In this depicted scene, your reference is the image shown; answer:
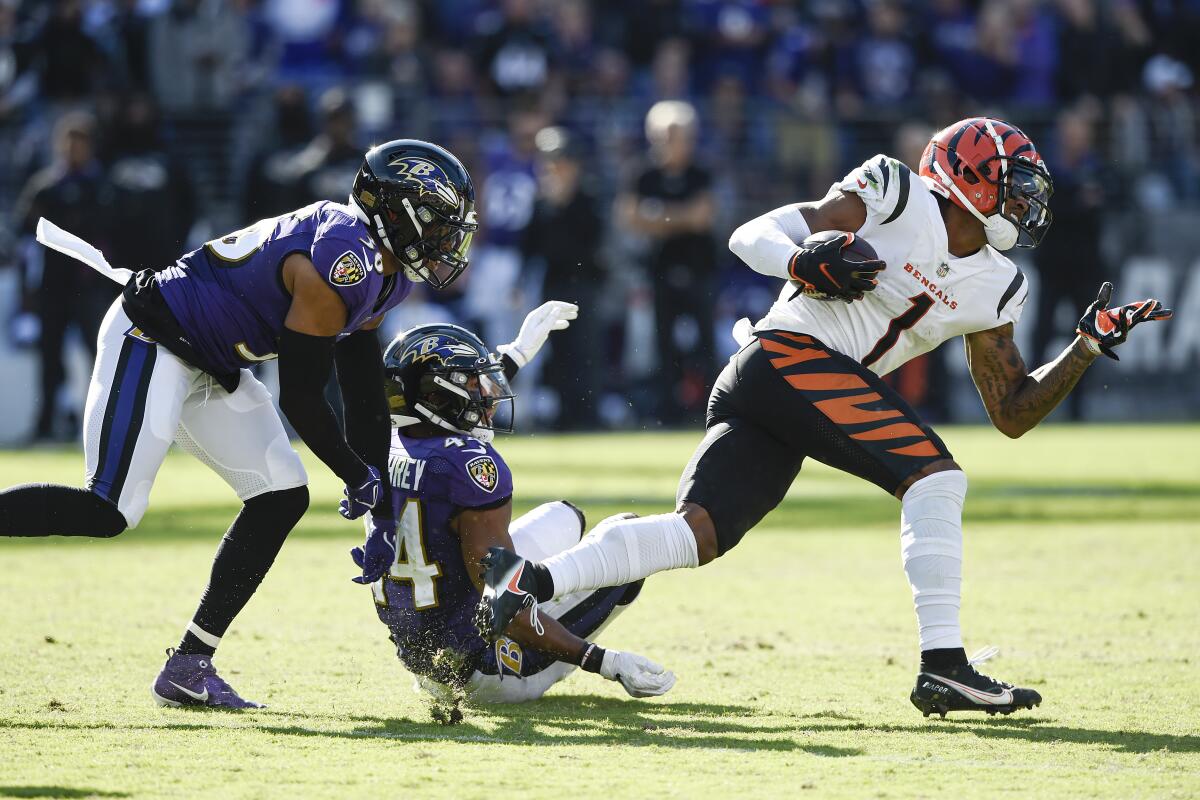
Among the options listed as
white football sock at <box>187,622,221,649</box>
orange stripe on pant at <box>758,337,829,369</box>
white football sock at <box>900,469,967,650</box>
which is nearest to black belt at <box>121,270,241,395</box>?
white football sock at <box>187,622,221,649</box>

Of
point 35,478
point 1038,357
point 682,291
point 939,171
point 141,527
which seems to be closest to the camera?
point 939,171

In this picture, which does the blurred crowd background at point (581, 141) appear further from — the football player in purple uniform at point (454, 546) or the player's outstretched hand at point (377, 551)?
the player's outstretched hand at point (377, 551)

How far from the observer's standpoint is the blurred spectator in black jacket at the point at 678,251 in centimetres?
1441

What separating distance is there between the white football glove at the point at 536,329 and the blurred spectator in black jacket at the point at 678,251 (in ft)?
25.9

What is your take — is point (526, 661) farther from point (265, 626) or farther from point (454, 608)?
point (265, 626)

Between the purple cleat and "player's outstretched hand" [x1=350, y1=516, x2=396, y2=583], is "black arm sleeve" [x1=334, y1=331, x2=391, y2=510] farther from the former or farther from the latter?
the purple cleat

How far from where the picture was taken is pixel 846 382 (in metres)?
5.46

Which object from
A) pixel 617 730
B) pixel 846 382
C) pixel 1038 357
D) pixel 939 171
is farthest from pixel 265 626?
pixel 1038 357

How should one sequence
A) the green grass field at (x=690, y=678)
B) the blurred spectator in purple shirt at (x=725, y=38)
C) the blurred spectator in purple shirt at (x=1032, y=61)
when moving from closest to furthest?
the green grass field at (x=690, y=678), the blurred spectator in purple shirt at (x=725, y=38), the blurred spectator in purple shirt at (x=1032, y=61)

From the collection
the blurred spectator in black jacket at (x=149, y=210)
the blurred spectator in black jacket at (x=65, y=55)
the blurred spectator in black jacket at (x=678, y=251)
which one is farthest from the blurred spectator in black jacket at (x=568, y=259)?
the blurred spectator in black jacket at (x=65, y=55)

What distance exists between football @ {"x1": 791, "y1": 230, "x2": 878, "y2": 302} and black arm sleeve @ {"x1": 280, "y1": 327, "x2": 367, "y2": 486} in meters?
1.54

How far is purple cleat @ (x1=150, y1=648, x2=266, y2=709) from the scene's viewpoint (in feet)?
17.5

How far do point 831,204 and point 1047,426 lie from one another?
12.4 meters

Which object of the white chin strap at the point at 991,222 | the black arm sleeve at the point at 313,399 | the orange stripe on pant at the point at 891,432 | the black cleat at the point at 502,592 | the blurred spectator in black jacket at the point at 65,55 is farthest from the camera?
the blurred spectator in black jacket at the point at 65,55
